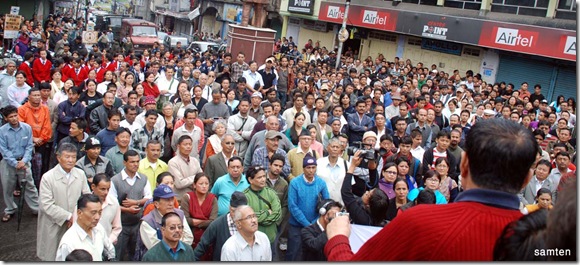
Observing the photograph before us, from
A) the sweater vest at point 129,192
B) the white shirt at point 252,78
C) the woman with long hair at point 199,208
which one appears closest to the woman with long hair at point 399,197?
the woman with long hair at point 199,208

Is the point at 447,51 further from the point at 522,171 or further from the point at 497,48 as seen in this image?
the point at 522,171

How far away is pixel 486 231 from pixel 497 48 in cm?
1904

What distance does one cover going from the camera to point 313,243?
Answer: 521cm

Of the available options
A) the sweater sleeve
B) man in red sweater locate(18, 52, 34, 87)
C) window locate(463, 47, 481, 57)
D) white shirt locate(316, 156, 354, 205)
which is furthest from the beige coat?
window locate(463, 47, 481, 57)

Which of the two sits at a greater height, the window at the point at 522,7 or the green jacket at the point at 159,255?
the window at the point at 522,7

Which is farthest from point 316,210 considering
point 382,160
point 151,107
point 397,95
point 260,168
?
point 397,95

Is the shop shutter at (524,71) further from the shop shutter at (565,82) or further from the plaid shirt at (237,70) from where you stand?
the plaid shirt at (237,70)

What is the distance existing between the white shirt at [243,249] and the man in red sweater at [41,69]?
928cm

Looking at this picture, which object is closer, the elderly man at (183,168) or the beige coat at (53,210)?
the beige coat at (53,210)

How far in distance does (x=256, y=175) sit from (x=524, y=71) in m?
16.1

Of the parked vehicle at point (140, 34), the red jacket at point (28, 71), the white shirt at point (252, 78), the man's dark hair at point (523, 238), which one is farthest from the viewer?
the parked vehicle at point (140, 34)

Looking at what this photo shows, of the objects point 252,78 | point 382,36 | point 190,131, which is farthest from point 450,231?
point 382,36

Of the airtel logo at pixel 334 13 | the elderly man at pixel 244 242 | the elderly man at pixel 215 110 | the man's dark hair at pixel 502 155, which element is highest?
the airtel logo at pixel 334 13

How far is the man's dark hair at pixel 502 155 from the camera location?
5.79 ft
